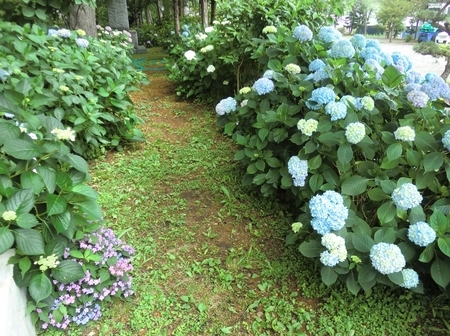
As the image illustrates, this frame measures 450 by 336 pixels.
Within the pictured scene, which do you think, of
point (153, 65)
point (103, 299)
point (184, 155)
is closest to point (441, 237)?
point (103, 299)

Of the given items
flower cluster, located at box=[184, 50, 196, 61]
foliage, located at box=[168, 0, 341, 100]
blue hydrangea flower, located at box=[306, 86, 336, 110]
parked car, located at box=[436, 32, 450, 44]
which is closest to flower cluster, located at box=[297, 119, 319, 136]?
blue hydrangea flower, located at box=[306, 86, 336, 110]

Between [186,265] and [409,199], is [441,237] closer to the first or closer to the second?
[409,199]

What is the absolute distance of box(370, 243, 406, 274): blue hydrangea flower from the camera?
133cm

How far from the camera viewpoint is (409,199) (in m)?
1.40

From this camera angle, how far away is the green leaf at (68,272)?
53.3 inches

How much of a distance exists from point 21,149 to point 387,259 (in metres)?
1.48

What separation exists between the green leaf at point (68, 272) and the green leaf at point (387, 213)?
4.27 ft

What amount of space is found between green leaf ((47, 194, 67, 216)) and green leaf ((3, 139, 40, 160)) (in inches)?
6.6

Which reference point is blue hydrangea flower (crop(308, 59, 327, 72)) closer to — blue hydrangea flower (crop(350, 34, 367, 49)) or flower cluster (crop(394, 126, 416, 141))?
blue hydrangea flower (crop(350, 34, 367, 49))

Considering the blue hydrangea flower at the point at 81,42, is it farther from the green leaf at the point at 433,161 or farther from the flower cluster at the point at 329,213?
the green leaf at the point at 433,161

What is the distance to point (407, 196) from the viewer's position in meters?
1.40

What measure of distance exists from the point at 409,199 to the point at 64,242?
1.46m

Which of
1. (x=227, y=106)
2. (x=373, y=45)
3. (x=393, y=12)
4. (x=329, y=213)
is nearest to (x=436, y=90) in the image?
(x=373, y=45)

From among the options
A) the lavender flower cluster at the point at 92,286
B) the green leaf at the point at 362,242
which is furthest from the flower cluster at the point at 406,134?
the lavender flower cluster at the point at 92,286
